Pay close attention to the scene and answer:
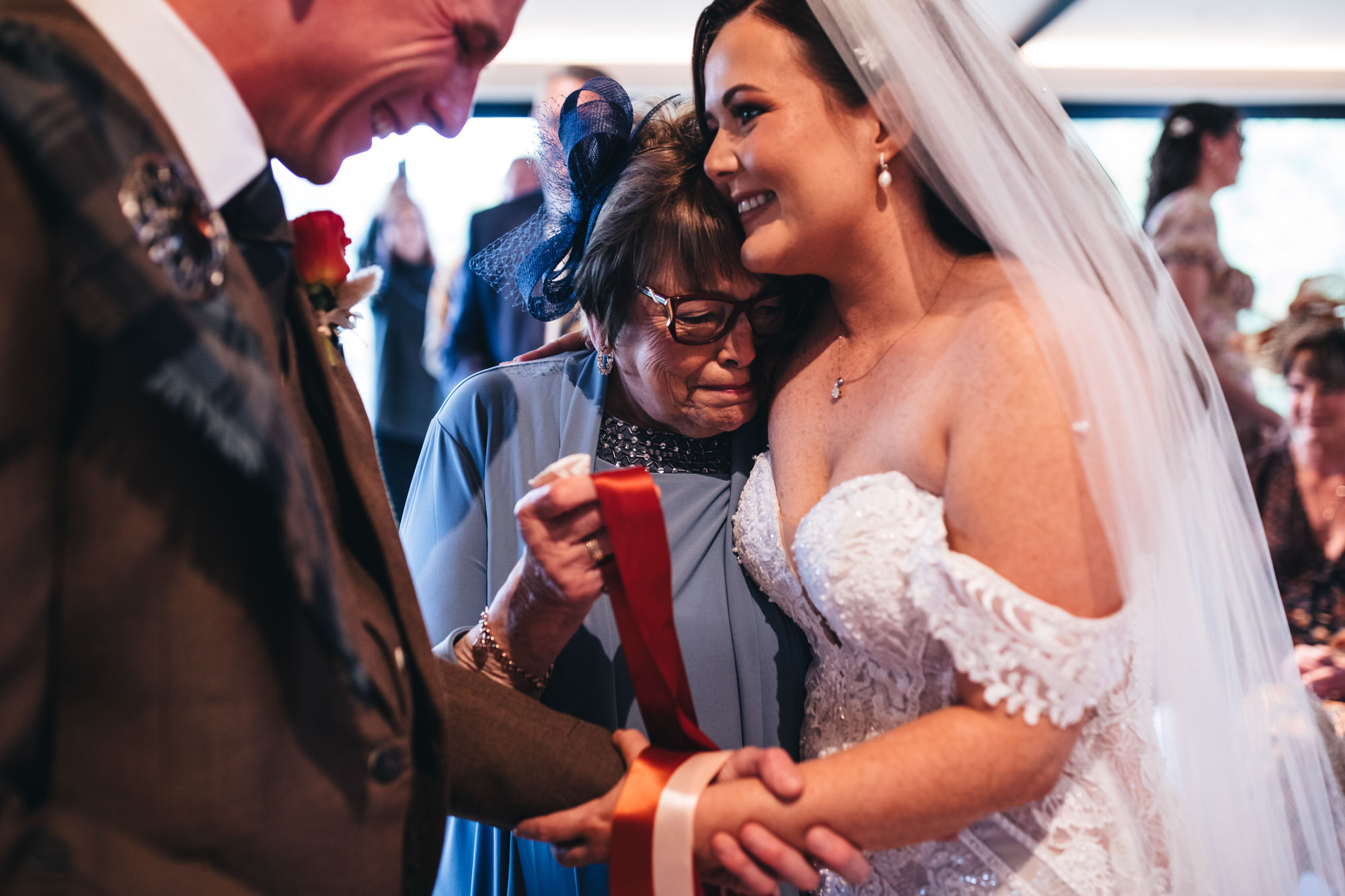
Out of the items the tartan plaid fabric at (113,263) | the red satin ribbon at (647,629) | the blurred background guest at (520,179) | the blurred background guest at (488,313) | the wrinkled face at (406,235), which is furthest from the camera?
the wrinkled face at (406,235)

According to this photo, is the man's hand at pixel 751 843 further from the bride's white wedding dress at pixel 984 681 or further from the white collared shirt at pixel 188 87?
the white collared shirt at pixel 188 87

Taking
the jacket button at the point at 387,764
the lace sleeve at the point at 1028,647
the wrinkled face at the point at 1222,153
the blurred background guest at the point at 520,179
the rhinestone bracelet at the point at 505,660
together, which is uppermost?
the wrinkled face at the point at 1222,153

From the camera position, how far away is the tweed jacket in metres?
0.63

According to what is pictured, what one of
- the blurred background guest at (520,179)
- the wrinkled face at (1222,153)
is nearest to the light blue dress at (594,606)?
the blurred background guest at (520,179)

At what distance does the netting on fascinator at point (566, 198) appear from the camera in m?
1.65

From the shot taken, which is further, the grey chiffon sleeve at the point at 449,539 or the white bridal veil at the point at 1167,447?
the grey chiffon sleeve at the point at 449,539

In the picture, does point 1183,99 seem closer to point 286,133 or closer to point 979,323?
point 979,323

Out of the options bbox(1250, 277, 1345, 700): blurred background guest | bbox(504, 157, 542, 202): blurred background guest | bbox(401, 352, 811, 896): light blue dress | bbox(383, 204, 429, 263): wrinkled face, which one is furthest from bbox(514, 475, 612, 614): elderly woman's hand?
bbox(383, 204, 429, 263): wrinkled face

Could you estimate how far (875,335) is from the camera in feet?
4.83

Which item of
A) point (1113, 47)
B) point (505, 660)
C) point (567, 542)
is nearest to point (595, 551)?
point (567, 542)

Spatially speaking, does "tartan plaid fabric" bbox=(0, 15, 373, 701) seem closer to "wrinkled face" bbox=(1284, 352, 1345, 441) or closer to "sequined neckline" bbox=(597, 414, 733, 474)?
"sequined neckline" bbox=(597, 414, 733, 474)

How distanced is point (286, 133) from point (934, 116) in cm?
87

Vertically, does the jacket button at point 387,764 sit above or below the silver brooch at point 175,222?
below

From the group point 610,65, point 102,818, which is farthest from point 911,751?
point 610,65
